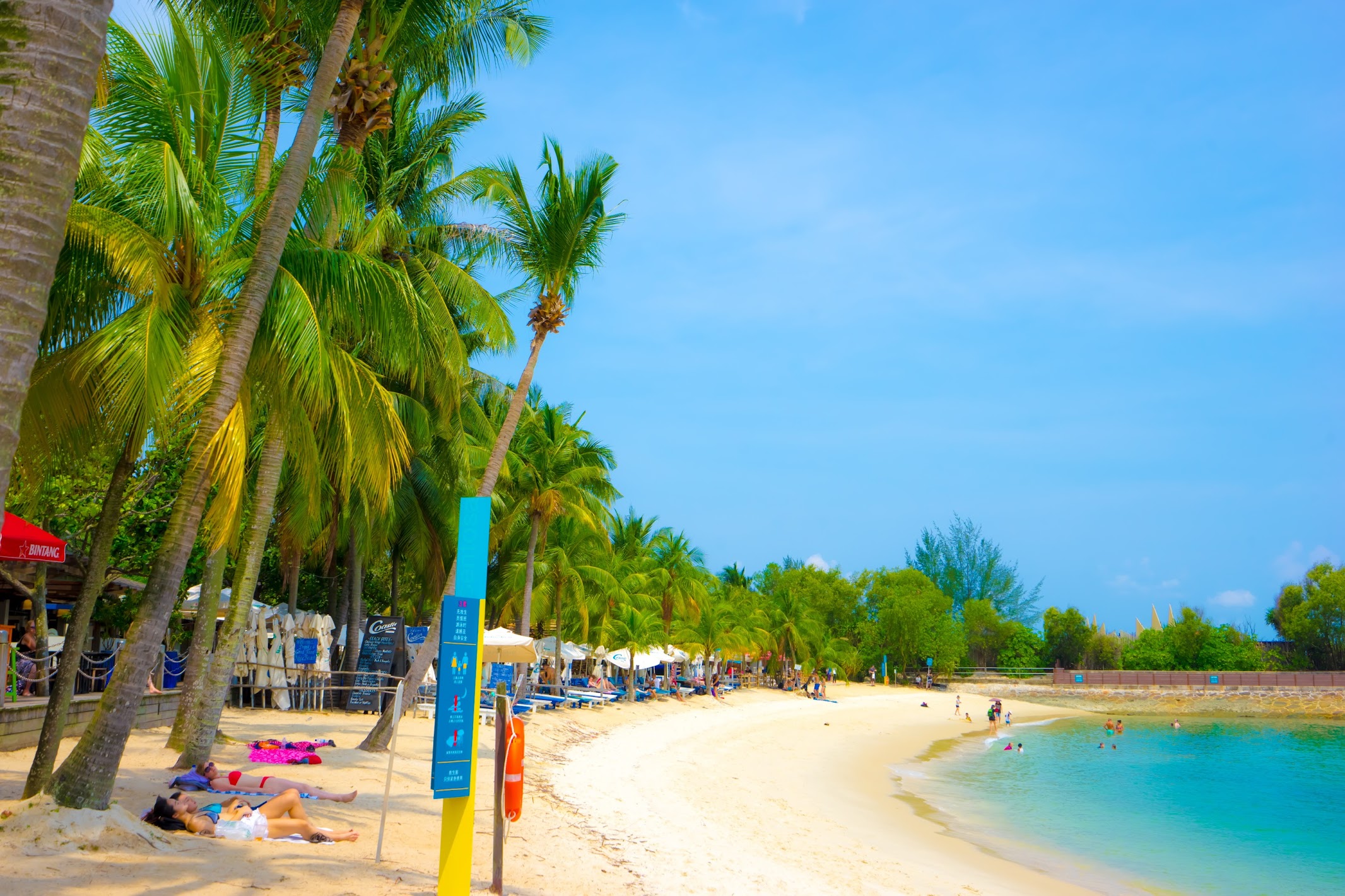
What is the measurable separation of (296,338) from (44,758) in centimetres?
361

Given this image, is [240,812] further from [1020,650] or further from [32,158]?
[1020,650]

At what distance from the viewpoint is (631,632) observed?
32.5 metres

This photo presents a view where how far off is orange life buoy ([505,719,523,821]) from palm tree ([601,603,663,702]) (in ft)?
85.7

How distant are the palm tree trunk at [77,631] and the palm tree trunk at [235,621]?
1975mm

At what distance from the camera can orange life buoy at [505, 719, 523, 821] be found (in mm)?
6344

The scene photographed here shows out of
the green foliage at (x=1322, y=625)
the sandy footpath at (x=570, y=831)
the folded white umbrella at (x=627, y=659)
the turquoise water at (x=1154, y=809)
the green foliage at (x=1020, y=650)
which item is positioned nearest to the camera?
Answer: the sandy footpath at (x=570, y=831)

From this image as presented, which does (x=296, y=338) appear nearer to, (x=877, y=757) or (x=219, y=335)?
(x=219, y=335)

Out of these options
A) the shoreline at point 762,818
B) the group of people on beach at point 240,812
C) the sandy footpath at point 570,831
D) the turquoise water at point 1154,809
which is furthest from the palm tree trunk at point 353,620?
the turquoise water at point 1154,809

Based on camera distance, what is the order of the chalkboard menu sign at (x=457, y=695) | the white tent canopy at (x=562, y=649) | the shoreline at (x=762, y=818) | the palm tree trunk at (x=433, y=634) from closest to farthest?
the chalkboard menu sign at (x=457, y=695)
the shoreline at (x=762, y=818)
the palm tree trunk at (x=433, y=634)
the white tent canopy at (x=562, y=649)

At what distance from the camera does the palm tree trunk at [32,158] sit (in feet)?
10.8

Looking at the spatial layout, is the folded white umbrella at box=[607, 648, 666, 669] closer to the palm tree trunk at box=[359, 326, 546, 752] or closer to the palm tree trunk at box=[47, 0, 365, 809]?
the palm tree trunk at box=[359, 326, 546, 752]

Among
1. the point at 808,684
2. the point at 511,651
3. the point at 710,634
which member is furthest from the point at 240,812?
the point at 808,684

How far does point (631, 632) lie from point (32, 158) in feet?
98.8

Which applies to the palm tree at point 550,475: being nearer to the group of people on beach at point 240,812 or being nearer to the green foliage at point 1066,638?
the group of people on beach at point 240,812
